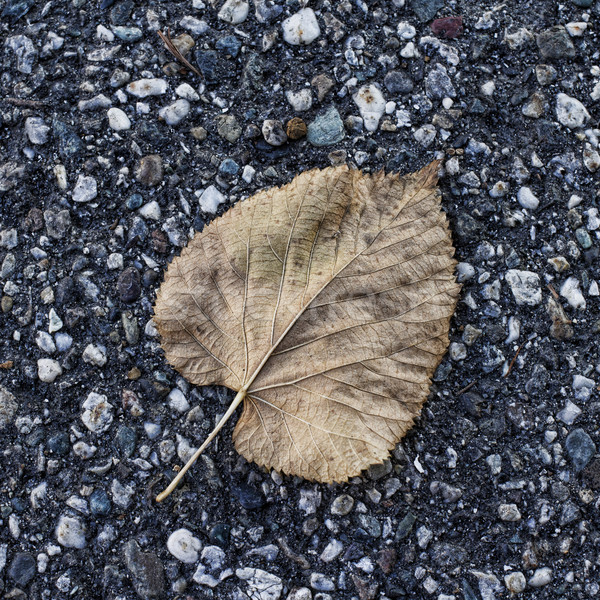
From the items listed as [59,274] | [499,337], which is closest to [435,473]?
[499,337]

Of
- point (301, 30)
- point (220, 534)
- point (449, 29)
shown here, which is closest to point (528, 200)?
point (449, 29)

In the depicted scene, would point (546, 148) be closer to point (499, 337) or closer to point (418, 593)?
point (499, 337)

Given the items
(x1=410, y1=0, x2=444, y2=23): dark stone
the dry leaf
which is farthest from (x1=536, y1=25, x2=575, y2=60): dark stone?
the dry leaf

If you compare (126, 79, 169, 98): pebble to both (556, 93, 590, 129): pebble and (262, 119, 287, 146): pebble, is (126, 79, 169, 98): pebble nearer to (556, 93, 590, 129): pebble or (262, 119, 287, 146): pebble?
(262, 119, 287, 146): pebble

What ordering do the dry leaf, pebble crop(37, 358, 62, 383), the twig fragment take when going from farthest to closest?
1. the twig fragment
2. pebble crop(37, 358, 62, 383)
3. the dry leaf

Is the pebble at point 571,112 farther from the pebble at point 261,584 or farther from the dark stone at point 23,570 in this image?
the dark stone at point 23,570
